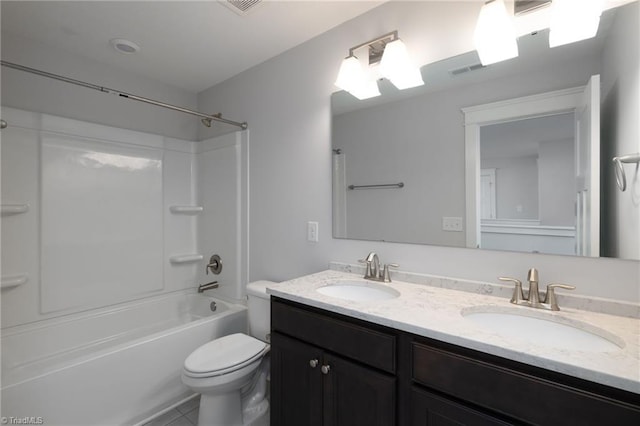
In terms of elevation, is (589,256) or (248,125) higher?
(248,125)

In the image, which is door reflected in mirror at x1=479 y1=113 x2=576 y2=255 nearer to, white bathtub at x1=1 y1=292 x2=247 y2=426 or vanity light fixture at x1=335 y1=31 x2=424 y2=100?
vanity light fixture at x1=335 y1=31 x2=424 y2=100

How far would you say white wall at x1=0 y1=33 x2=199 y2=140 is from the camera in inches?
76.2

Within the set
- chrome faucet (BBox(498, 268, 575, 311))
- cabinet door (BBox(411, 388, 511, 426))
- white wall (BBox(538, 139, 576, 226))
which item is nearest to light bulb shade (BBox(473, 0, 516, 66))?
white wall (BBox(538, 139, 576, 226))

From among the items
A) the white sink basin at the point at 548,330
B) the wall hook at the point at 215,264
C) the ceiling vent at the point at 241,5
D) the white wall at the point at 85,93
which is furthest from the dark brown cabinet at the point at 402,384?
the white wall at the point at 85,93

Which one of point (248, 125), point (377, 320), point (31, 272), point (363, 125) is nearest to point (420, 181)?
point (363, 125)

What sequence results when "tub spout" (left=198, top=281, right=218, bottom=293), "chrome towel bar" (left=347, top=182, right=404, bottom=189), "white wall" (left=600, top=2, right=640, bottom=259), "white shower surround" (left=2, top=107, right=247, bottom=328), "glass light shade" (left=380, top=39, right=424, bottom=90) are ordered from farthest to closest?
"tub spout" (left=198, top=281, right=218, bottom=293)
"white shower surround" (left=2, top=107, right=247, bottom=328)
"chrome towel bar" (left=347, top=182, right=404, bottom=189)
"glass light shade" (left=380, top=39, right=424, bottom=90)
"white wall" (left=600, top=2, right=640, bottom=259)

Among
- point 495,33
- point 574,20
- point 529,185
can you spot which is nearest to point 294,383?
point 529,185

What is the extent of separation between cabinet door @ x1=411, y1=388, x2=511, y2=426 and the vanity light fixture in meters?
1.41

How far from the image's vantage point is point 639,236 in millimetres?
1007

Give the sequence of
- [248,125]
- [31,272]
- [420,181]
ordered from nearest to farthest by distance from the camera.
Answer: [420,181] → [31,272] → [248,125]

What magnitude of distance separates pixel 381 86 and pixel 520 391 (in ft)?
4.92

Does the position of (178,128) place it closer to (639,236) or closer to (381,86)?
(381,86)

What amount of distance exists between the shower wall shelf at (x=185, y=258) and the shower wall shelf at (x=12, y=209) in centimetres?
104

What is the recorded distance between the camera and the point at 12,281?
183 centimetres
